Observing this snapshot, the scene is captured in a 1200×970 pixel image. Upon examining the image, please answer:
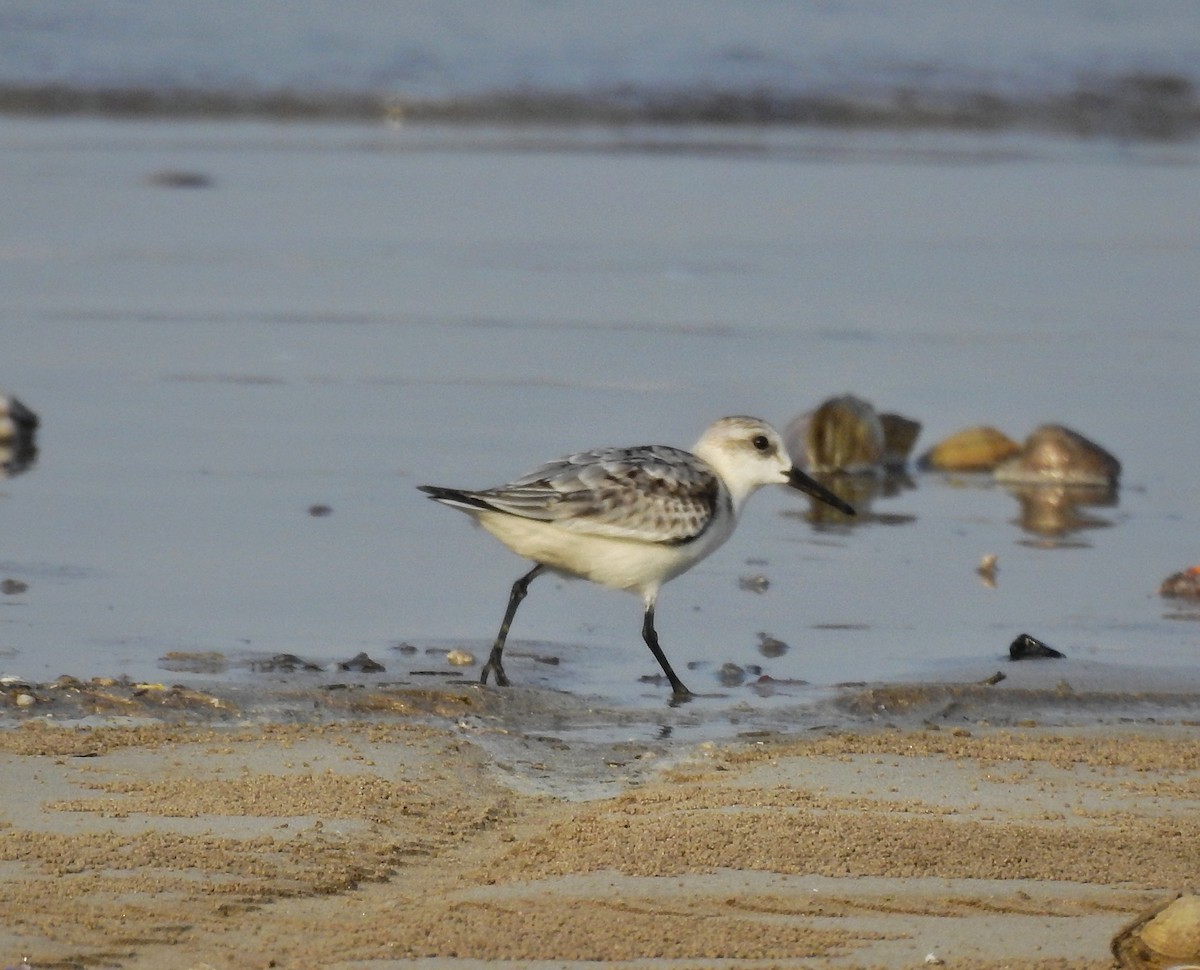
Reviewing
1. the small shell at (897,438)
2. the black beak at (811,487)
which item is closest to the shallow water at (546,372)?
the small shell at (897,438)

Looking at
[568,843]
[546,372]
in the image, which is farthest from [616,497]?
[546,372]

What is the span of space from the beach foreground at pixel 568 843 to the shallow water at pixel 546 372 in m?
0.75

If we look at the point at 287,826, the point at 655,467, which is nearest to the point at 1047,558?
the point at 655,467

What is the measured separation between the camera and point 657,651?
5621mm

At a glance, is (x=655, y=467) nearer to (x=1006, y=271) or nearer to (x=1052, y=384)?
(x=1052, y=384)

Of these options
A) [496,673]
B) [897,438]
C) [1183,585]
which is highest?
[897,438]

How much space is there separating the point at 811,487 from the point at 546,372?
3.08 m

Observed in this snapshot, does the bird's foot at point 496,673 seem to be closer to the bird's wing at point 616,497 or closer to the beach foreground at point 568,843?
the beach foreground at point 568,843

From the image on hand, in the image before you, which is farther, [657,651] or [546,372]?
[546,372]

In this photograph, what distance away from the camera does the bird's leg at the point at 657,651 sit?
216 inches

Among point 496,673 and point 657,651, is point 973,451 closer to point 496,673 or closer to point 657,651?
point 657,651

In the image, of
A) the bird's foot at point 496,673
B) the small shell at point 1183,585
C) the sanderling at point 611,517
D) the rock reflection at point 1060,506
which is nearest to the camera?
the bird's foot at point 496,673

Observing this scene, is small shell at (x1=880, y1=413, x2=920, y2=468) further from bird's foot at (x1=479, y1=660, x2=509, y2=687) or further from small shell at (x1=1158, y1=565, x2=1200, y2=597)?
bird's foot at (x1=479, y1=660, x2=509, y2=687)

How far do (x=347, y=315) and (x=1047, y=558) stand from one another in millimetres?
4641
